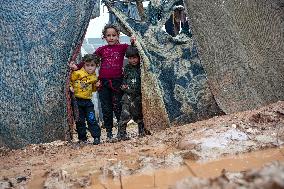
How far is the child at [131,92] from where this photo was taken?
A: 13.0 feet

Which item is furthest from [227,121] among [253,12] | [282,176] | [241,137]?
[282,176]

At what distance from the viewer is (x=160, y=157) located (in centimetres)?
295

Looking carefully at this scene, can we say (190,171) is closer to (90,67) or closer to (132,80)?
(132,80)

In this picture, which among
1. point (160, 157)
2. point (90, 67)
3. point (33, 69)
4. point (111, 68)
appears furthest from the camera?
point (111, 68)

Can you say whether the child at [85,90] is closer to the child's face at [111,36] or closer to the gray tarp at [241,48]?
the child's face at [111,36]

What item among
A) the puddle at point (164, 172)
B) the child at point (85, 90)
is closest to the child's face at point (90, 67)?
the child at point (85, 90)

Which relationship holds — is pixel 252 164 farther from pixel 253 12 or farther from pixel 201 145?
pixel 253 12

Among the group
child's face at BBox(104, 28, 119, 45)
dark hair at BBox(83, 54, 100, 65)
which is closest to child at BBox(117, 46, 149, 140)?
child's face at BBox(104, 28, 119, 45)

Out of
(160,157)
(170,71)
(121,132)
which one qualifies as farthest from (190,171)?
(170,71)

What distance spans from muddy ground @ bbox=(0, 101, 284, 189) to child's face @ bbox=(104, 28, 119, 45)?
1.10m

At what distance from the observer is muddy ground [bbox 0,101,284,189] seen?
2582mm

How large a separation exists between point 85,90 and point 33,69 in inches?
22.2

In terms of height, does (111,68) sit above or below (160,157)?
above

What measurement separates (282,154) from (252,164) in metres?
0.31
